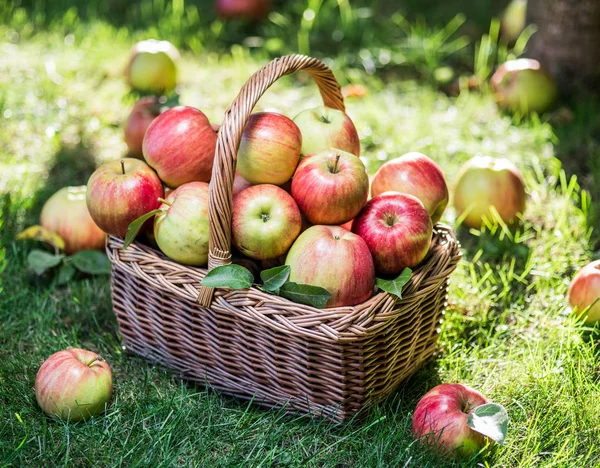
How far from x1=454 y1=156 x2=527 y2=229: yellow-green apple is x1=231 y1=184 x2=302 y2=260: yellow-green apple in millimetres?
1233

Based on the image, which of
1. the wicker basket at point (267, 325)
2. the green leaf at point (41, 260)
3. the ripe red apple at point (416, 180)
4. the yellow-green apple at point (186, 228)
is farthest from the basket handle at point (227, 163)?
the green leaf at point (41, 260)

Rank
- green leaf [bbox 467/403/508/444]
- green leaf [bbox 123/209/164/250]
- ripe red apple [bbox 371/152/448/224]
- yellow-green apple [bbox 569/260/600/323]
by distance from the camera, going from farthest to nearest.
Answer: yellow-green apple [bbox 569/260/600/323] → ripe red apple [bbox 371/152/448/224] → green leaf [bbox 123/209/164/250] → green leaf [bbox 467/403/508/444]

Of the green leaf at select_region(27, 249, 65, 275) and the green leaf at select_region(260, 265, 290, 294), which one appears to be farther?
the green leaf at select_region(27, 249, 65, 275)

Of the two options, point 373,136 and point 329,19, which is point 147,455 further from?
point 329,19

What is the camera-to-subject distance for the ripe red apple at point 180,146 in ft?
7.52

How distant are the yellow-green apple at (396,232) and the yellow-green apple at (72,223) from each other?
122 centimetres

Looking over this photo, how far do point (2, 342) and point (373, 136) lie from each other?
2.14m

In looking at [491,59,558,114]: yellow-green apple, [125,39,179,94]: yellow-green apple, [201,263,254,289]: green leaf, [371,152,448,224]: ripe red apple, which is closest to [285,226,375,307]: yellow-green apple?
[201,263,254,289]: green leaf

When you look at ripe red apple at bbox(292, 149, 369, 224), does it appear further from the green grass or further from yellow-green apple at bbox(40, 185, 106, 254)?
yellow-green apple at bbox(40, 185, 106, 254)

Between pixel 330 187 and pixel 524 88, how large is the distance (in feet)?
7.61

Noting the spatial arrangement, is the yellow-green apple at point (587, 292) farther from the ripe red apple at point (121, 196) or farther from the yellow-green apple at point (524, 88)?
the yellow-green apple at point (524, 88)

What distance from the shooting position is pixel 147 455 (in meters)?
1.98

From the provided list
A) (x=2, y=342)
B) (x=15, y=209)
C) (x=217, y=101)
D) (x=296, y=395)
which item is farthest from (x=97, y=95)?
(x=296, y=395)

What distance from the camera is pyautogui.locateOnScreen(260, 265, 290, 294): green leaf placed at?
2037 millimetres
